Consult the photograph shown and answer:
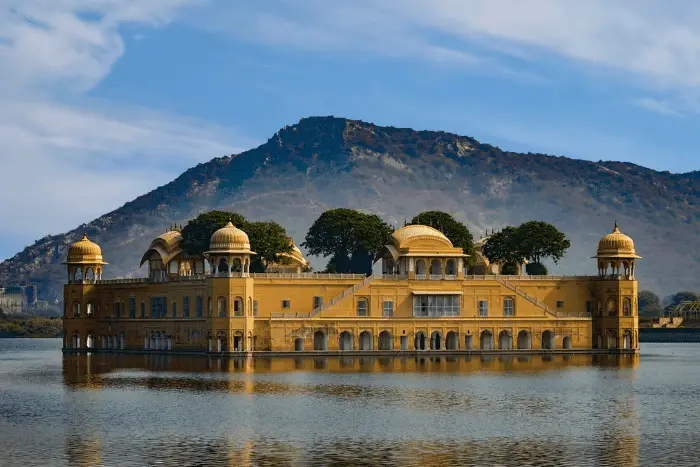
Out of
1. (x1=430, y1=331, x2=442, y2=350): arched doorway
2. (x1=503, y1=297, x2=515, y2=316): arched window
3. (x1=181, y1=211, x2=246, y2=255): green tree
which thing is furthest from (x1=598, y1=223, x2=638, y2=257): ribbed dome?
(x1=181, y1=211, x2=246, y2=255): green tree

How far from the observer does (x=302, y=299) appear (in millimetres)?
113438

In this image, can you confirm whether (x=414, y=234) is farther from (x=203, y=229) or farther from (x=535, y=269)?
(x=535, y=269)

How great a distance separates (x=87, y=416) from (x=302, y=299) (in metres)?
55.4

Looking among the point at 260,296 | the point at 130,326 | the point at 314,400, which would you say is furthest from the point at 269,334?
the point at 314,400

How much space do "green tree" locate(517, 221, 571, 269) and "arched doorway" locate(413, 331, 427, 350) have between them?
78.2 ft

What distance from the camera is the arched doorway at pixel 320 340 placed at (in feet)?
363

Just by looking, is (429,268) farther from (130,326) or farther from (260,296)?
(130,326)

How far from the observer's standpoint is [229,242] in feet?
363

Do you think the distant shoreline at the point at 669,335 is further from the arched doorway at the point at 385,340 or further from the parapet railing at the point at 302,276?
the parapet railing at the point at 302,276

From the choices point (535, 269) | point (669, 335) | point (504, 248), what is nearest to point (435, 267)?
point (504, 248)

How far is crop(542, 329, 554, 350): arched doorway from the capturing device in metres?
116

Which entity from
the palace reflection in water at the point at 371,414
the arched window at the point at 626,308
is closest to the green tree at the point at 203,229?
the palace reflection in water at the point at 371,414

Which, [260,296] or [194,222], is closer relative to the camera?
[260,296]

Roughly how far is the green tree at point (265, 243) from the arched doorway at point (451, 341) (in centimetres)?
2139
